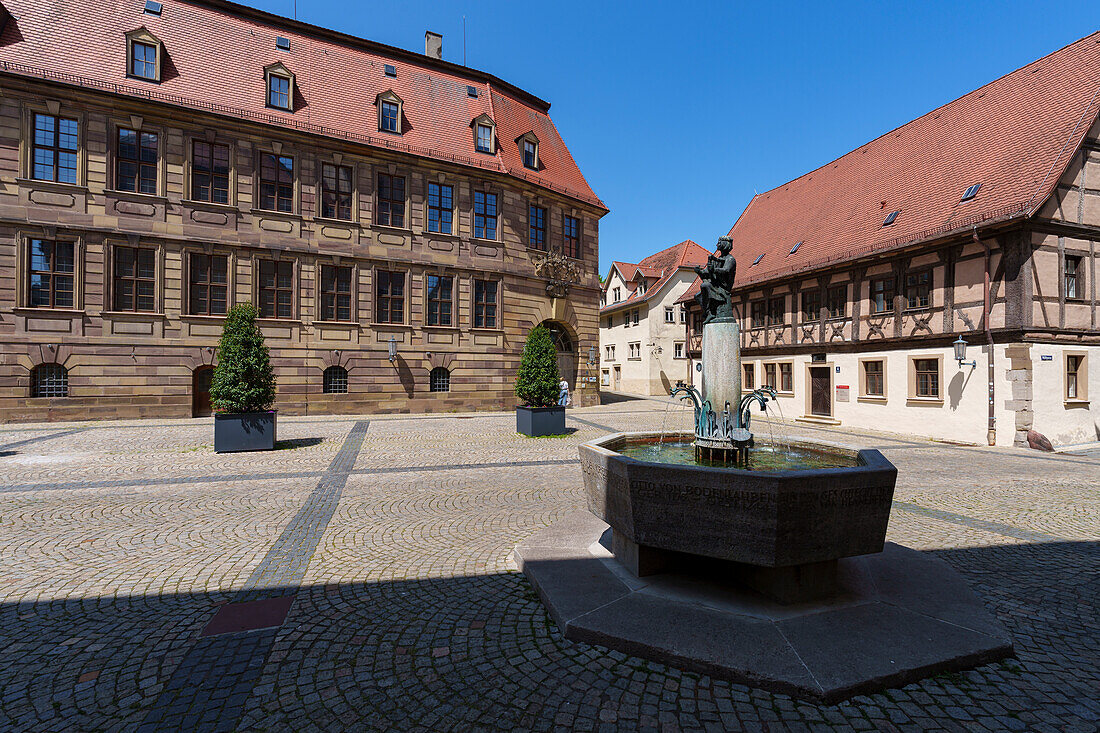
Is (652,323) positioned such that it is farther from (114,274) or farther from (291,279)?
(114,274)

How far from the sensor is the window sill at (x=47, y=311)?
55.4ft

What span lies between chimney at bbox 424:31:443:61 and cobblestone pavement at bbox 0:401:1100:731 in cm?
2642

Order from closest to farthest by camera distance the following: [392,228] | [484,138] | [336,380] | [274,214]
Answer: [274,214], [336,380], [392,228], [484,138]

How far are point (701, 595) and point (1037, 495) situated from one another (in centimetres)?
823

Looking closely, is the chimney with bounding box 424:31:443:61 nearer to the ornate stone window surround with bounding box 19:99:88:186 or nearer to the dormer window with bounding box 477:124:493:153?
the dormer window with bounding box 477:124:493:153

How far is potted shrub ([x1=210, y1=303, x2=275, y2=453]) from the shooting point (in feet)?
38.3

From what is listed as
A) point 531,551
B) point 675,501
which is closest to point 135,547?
point 531,551

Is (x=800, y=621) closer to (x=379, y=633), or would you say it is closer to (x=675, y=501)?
(x=675, y=501)

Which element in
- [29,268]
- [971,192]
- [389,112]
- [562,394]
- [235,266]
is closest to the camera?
[971,192]

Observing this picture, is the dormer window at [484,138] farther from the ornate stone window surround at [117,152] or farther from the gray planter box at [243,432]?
the gray planter box at [243,432]

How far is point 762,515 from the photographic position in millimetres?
3518

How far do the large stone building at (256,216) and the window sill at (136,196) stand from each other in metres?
0.06

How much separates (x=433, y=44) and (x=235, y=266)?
16.9 m

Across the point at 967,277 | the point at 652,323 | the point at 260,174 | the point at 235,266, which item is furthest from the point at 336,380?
the point at 652,323
